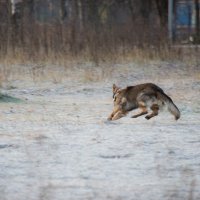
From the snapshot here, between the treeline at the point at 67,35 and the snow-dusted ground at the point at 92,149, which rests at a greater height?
the treeline at the point at 67,35

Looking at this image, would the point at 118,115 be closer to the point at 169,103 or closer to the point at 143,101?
the point at 143,101

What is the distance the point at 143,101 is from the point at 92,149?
2.54 meters

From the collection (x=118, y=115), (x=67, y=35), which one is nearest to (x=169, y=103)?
(x=118, y=115)

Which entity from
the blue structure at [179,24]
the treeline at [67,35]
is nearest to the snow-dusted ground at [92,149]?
the treeline at [67,35]

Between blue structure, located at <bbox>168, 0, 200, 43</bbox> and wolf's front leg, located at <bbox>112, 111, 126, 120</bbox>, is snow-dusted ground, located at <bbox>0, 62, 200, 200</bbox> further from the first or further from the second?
blue structure, located at <bbox>168, 0, 200, 43</bbox>

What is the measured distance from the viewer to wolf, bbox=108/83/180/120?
11570 millimetres

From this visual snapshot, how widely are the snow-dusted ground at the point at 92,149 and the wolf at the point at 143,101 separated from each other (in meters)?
0.13

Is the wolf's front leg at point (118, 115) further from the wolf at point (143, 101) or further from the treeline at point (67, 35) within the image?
the treeline at point (67, 35)

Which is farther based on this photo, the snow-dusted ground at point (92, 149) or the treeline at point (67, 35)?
the treeline at point (67, 35)

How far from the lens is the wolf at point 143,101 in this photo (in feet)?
38.0

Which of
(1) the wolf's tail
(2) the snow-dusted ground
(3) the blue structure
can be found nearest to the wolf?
(1) the wolf's tail

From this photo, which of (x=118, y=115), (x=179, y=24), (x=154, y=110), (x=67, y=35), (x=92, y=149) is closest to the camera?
(x=92, y=149)

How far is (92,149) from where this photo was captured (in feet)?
30.6

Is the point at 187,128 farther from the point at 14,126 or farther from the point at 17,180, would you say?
the point at 17,180
